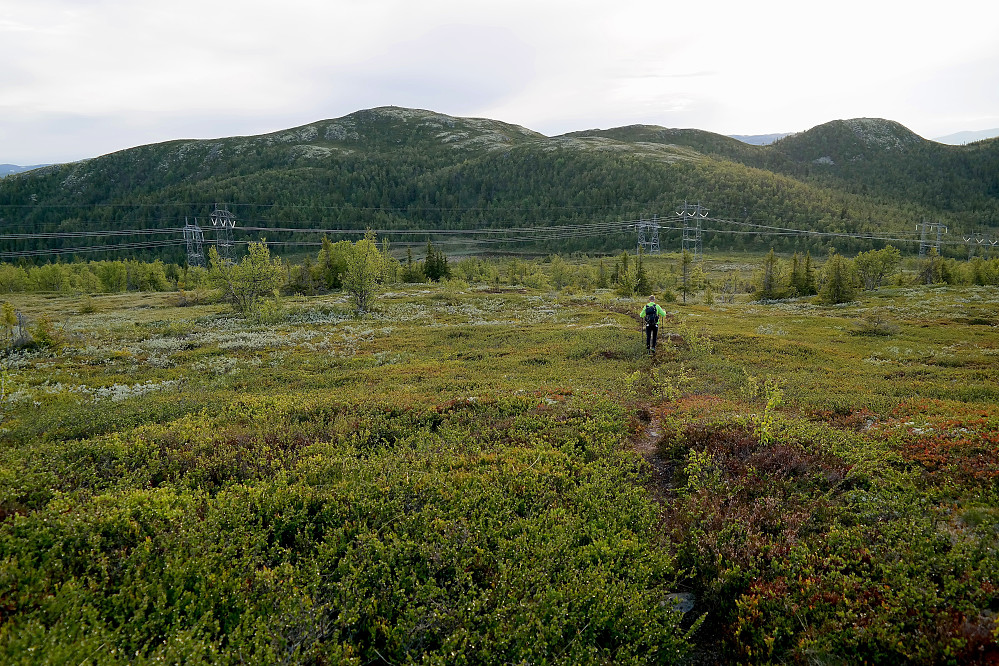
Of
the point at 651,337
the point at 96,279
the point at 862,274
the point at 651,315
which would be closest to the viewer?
the point at 651,315

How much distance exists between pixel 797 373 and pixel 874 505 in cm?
1424

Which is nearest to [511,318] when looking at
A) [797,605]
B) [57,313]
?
[797,605]

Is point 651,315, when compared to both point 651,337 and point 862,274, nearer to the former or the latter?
point 651,337

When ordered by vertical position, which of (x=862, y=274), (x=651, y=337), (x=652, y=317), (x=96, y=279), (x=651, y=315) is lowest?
(x=651, y=337)

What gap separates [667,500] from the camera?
993 cm

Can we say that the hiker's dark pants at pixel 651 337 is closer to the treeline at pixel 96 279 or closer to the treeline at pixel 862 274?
the treeline at pixel 862 274

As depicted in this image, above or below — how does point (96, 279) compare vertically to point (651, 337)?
above

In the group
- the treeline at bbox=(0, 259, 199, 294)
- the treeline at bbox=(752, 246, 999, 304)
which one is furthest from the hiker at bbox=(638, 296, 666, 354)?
the treeline at bbox=(0, 259, 199, 294)

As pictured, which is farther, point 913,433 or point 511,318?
point 511,318

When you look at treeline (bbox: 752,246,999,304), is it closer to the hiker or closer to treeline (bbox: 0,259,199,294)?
the hiker

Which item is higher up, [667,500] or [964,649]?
[964,649]

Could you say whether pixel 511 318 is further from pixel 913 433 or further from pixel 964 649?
pixel 964 649

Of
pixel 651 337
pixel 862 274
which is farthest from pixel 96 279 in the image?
pixel 862 274

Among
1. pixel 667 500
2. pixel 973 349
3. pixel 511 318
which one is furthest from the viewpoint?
pixel 511 318
